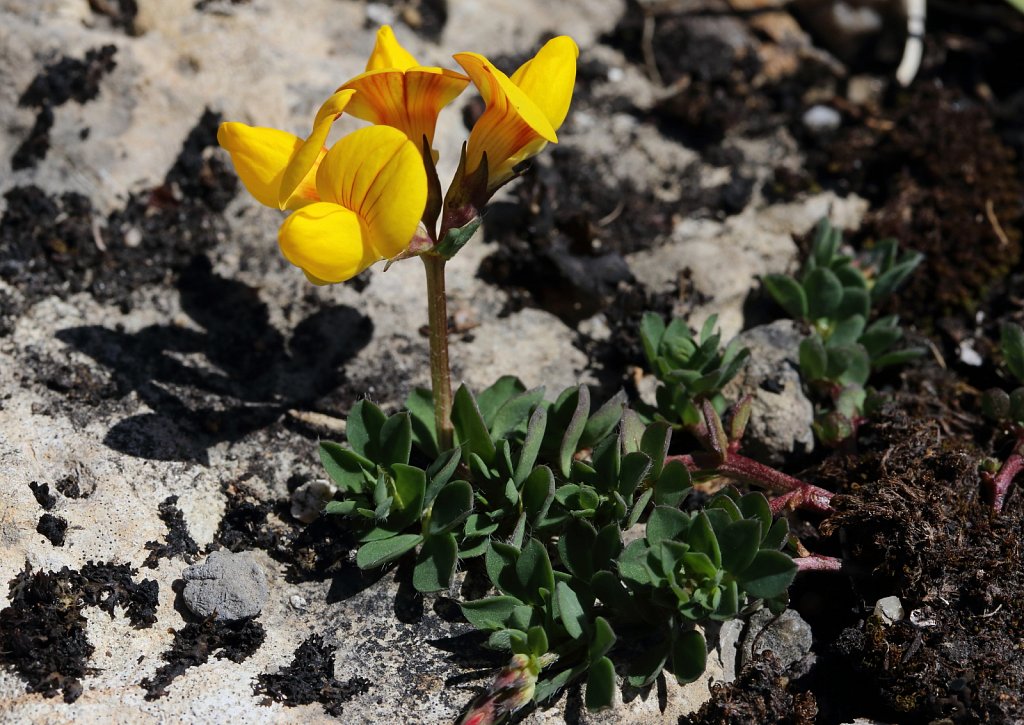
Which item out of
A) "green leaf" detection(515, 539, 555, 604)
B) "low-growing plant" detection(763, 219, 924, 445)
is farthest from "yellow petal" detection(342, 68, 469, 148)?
"low-growing plant" detection(763, 219, 924, 445)

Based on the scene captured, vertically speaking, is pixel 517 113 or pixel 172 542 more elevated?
pixel 517 113

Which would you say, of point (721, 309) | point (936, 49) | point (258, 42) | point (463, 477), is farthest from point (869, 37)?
point (463, 477)

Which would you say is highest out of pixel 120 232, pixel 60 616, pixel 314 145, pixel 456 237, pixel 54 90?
pixel 314 145

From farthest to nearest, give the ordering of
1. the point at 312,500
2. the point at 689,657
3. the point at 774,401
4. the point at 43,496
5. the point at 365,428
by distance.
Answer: the point at 774,401 → the point at 312,500 → the point at 365,428 → the point at 43,496 → the point at 689,657

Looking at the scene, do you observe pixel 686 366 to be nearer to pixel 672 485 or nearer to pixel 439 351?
pixel 672 485

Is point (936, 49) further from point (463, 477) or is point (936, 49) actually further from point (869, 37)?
point (463, 477)

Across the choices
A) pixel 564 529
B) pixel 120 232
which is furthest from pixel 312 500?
pixel 120 232
